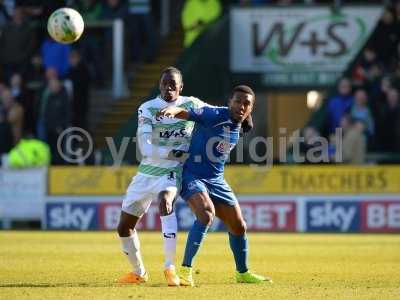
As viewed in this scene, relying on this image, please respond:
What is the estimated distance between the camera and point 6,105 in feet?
79.5

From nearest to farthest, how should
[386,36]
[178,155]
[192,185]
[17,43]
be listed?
[192,185] → [178,155] → [386,36] → [17,43]

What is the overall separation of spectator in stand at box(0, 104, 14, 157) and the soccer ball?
9.95 meters

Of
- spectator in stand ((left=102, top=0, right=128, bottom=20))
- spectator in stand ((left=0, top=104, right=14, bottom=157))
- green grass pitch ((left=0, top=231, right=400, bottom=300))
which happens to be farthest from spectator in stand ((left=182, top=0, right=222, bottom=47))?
green grass pitch ((left=0, top=231, right=400, bottom=300))

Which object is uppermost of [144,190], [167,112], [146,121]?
[167,112]

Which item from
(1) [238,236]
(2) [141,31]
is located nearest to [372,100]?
(2) [141,31]

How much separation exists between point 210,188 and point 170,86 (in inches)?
43.7

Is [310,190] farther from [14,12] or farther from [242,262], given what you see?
[242,262]

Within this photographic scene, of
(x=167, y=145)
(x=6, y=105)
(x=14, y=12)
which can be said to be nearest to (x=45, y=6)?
(x=14, y=12)

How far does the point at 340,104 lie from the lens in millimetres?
23125

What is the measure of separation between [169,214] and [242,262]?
1.05 m

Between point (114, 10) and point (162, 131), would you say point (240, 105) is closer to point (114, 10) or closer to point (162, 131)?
point (162, 131)

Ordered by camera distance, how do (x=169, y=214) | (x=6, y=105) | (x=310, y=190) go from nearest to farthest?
(x=169, y=214) → (x=310, y=190) → (x=6, y=105)

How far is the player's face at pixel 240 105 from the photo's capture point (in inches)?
462

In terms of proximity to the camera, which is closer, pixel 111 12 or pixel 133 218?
pixel 133 218
